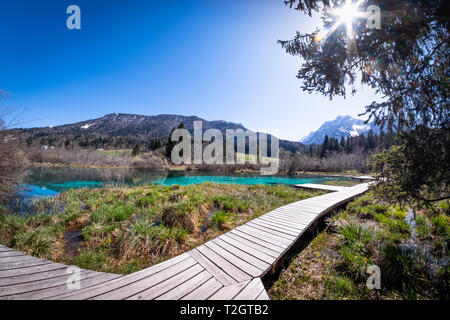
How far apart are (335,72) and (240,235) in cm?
515

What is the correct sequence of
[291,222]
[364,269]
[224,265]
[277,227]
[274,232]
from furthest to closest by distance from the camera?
[291,222], [277,227], [274,232], [364,269], [224,265]

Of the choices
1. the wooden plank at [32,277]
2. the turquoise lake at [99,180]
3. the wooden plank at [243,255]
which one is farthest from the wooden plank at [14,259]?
the turquoise lake at [99,180]

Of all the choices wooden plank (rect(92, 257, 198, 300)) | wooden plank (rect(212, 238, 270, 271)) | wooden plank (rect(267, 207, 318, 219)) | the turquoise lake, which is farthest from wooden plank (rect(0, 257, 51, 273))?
the turquoise lake

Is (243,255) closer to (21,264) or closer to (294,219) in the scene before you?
(294,219)

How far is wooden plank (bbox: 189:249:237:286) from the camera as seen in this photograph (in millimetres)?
2283

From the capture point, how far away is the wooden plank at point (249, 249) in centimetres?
281

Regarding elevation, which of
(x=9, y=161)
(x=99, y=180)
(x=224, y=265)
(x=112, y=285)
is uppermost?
(x=9, y=161)

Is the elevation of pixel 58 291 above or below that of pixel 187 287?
above

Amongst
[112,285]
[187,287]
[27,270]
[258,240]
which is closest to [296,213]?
[258,240]

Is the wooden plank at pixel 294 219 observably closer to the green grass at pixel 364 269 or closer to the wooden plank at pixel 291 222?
the wooden plank at pixel 291 222

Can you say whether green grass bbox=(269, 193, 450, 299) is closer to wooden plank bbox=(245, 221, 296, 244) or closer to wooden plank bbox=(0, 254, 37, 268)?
wooden plank bbox=(245, 221, 296, 244)

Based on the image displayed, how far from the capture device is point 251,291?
2.08 meters

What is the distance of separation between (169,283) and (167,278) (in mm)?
106

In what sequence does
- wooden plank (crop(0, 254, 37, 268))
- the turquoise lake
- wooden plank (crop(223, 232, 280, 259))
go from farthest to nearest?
the turquoise lake
wooden plank (crop(223, 232, 280, 259))
wooden plank (crop(0, 254, 37, 268))
